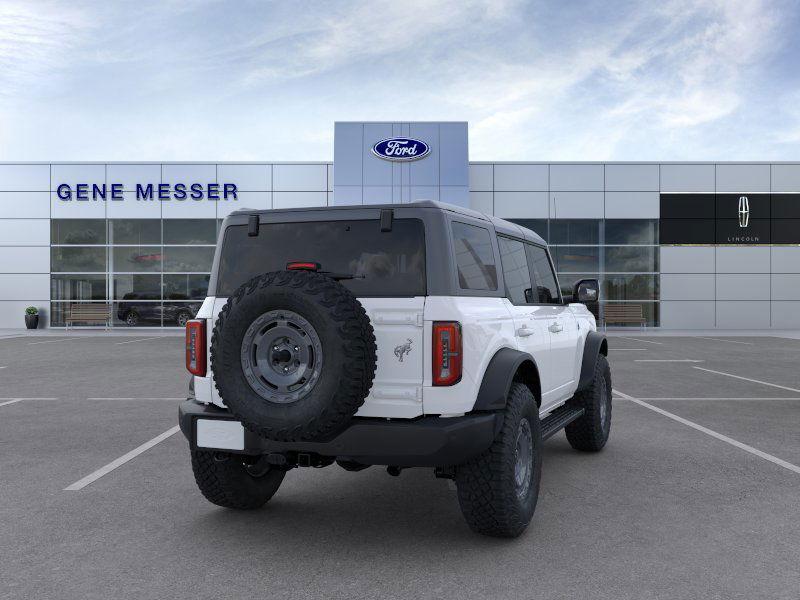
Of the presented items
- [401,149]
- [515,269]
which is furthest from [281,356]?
[401,149]

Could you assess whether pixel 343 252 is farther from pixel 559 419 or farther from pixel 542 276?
pixel 559 419

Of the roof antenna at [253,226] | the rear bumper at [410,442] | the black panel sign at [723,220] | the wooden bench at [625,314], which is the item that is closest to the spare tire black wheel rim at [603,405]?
the rear bumper at [410,442]

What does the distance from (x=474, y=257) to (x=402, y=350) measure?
0.88 m

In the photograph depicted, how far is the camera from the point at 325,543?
13.4 ft

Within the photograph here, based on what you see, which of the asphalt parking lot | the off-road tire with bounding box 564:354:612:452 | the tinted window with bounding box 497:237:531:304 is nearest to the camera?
the asphalt parking lot

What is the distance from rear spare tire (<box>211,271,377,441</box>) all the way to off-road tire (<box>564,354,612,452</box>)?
321cm

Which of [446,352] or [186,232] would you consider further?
[186,232]

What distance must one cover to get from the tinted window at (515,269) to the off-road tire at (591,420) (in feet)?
5.23

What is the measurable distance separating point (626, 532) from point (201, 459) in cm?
264

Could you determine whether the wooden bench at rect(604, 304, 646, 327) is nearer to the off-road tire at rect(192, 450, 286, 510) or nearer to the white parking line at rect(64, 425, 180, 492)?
the white parking line at rect(64, 425, 180, 492)

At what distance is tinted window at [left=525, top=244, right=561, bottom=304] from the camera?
17.9 feet

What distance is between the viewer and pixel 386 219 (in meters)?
4.04

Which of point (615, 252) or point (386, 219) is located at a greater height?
point (615, 252)

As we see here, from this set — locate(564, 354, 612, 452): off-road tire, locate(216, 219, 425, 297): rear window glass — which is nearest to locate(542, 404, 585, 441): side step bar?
locate(564, 354, 612, 452): off-road tire
